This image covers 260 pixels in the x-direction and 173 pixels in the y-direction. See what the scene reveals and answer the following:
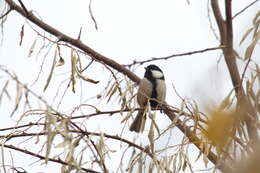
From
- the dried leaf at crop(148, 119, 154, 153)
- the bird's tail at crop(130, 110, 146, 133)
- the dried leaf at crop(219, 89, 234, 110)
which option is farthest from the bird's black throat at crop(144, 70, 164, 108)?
the dried leaf at crop(219, 89, 234, 110)

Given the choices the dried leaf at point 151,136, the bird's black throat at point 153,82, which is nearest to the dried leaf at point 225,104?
the dried leaf at point 151,136

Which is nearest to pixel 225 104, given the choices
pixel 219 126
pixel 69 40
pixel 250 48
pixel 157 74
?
pixel 219 126

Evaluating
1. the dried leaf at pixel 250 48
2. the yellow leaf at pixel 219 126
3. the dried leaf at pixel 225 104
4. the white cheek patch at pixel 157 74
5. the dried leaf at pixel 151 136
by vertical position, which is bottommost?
the yellow leaf at pixel 219 126

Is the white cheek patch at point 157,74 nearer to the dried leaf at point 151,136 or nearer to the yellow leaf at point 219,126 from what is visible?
the dried leaf at point 151,136

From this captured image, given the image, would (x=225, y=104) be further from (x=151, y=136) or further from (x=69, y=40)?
(x=69, y=40)

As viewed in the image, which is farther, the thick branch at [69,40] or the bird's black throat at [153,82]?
the bird's black throat at [153,82]

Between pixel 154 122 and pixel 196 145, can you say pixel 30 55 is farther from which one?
pixel 196 145

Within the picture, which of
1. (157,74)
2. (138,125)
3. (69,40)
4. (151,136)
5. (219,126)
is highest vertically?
(157,74)

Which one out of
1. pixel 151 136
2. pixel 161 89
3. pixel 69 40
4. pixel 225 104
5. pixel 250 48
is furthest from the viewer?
pixel 161 89

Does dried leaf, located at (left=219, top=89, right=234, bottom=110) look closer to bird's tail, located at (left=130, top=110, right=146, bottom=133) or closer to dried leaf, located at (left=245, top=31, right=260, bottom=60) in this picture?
dried leaf, located at (left=245, top=31, right=260, bottom=60)

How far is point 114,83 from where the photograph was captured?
1.50 meters

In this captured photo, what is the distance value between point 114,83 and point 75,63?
15 centimetres

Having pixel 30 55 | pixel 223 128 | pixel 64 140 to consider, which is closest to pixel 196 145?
pixel 64 140

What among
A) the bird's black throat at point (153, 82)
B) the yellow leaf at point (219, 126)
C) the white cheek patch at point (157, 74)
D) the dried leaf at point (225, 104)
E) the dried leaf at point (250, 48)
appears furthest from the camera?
the white cheek patch at point (157, 74)
